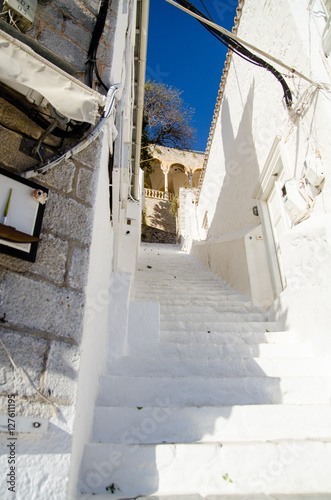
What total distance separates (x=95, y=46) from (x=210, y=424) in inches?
123

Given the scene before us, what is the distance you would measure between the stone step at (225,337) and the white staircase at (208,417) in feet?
0.04

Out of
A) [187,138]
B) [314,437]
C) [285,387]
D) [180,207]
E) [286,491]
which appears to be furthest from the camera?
[187,138]

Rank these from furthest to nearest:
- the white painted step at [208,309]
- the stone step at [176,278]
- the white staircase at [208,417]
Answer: the stone step at [176,278] < the white painted step at [208,309] < the white staircase at [208,417]

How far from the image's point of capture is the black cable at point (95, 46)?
1.94 meters

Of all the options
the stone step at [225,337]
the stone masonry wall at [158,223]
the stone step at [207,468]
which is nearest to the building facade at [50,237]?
the stone step at [207,468]

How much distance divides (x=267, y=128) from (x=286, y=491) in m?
5.09

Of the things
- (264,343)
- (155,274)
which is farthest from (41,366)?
(155,274)

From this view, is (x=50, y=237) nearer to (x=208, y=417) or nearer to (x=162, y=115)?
(x=208, y=417)

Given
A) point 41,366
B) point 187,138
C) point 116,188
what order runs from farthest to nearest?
point 187,138 → point 116,188 → point 41,366

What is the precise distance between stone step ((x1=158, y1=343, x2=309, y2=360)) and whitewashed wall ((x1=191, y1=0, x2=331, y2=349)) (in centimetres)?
26

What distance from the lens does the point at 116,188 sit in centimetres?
271

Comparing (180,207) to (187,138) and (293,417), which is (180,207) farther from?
(293,417)

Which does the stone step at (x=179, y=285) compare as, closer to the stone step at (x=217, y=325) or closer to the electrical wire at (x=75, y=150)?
the stone step at (x=217, y=325)

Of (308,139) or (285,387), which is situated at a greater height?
(308,139)
